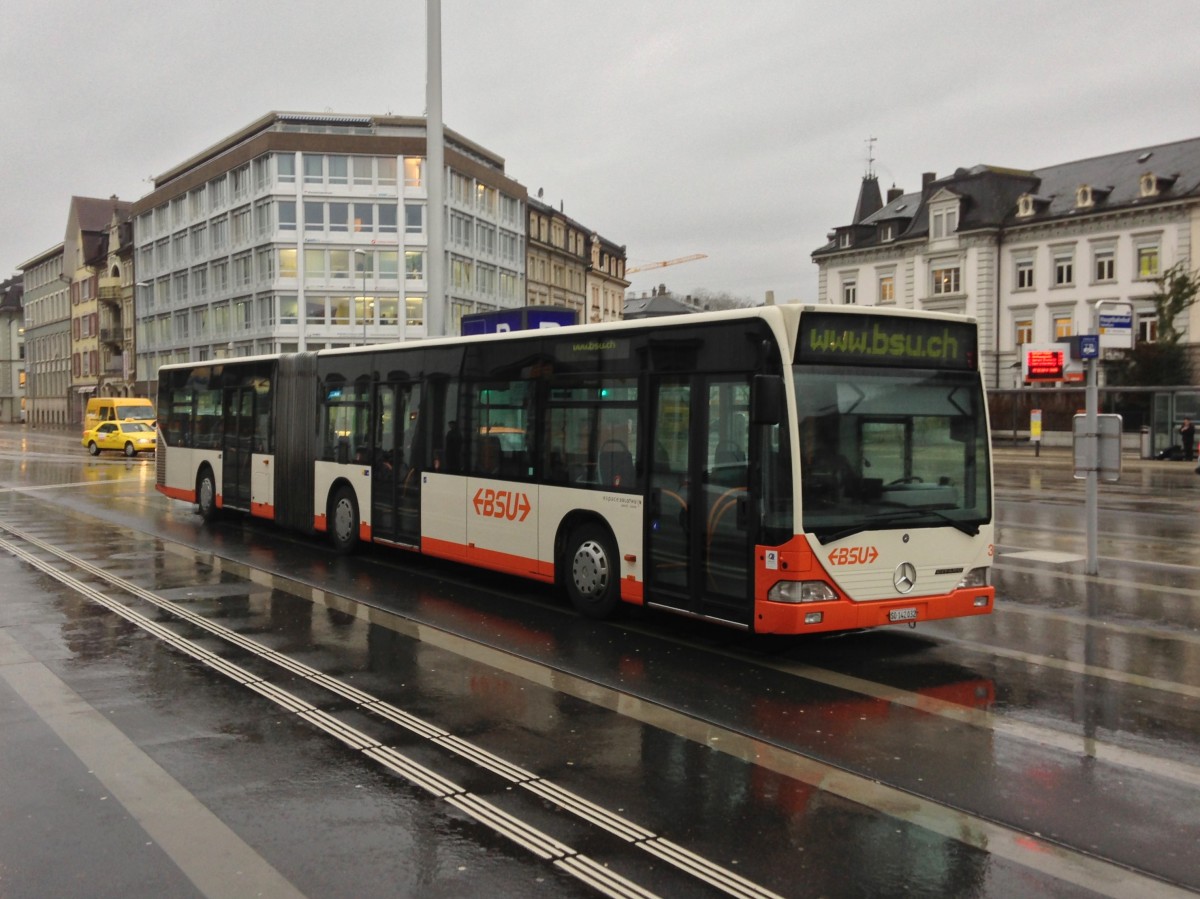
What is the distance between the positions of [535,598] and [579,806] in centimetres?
648

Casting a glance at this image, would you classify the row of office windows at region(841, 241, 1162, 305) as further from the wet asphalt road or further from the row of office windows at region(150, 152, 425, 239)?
the wet asphalt road

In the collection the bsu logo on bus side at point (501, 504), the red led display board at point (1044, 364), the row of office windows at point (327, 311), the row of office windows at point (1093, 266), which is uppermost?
the row of office windows at point (1093, 266)

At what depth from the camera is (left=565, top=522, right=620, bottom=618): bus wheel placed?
10.2 m

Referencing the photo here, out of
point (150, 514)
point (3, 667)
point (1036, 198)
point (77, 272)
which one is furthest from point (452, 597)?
point (77, 272)

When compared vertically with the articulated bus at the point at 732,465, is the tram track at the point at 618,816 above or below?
below

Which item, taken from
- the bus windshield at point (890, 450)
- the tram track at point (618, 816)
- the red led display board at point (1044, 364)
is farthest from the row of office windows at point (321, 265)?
the tram track at point (618, 816)

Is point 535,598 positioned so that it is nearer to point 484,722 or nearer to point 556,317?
point 484,722

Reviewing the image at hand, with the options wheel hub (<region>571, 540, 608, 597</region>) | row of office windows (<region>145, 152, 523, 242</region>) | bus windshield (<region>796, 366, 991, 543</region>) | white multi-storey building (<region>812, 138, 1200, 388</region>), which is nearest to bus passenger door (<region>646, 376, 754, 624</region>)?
bus windshield (<region>796, 366, 991, 543</region>)

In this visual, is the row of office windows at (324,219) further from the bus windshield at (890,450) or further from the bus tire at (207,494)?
the bus windshield at (890,450)

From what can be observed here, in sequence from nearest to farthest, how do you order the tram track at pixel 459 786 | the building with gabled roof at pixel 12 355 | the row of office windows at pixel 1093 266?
the tram track at pixel 459 786 < the row of office windows at pixel 1093 266 < the building with gabled roof at pixel 12 355

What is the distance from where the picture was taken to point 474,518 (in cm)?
1232

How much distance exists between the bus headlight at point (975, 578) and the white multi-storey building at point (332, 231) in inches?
2330

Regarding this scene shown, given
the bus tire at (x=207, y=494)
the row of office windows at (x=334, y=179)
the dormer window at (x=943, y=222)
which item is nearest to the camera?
the bus tire at (x=207, y=494)

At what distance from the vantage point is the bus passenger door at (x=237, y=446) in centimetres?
1806
